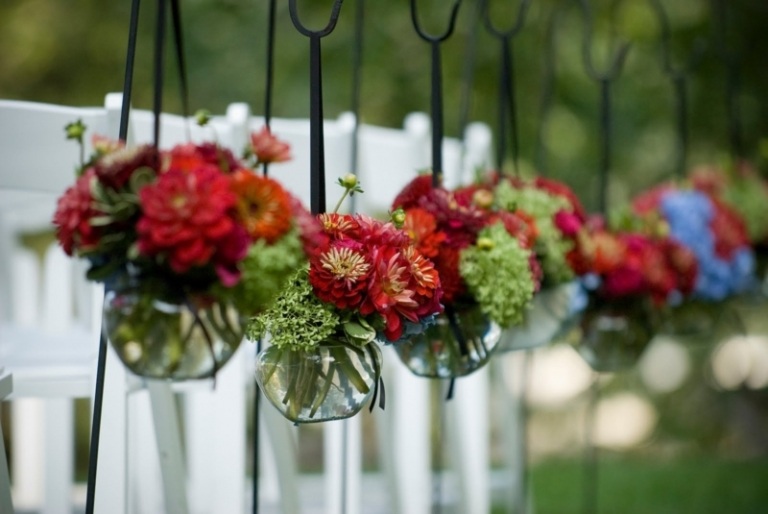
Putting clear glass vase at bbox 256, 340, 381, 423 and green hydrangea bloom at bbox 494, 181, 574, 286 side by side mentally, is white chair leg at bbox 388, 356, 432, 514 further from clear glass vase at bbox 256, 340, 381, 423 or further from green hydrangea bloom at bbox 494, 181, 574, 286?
clear glass vase at bbox 256, 340, 381, 423

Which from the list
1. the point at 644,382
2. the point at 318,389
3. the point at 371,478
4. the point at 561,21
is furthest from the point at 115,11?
the point at 318,389

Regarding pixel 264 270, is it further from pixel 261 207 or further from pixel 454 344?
pixel 454 344

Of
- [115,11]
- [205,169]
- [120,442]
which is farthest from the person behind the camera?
[115,11]

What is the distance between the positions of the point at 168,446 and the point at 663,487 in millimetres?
2404

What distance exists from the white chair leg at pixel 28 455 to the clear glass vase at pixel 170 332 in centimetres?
184

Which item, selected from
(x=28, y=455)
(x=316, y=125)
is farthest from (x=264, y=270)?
(x=28, y=455)

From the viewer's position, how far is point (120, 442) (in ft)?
5.81

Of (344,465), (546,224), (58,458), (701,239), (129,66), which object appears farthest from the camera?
(58,458)

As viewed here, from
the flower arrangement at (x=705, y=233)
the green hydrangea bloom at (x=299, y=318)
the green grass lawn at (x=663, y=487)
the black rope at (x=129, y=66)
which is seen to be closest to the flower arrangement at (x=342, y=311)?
the green hydrangea bloom at (x=299, y=318)

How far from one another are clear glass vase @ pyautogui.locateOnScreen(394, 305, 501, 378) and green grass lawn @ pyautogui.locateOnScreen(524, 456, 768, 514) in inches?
83.6

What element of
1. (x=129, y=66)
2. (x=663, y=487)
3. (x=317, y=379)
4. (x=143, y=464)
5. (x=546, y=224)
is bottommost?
(x=663, y=487)

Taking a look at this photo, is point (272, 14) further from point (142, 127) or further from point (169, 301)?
point (169, 301)

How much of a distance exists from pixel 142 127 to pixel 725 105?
3891 mm

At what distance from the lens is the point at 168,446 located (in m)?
1.79
